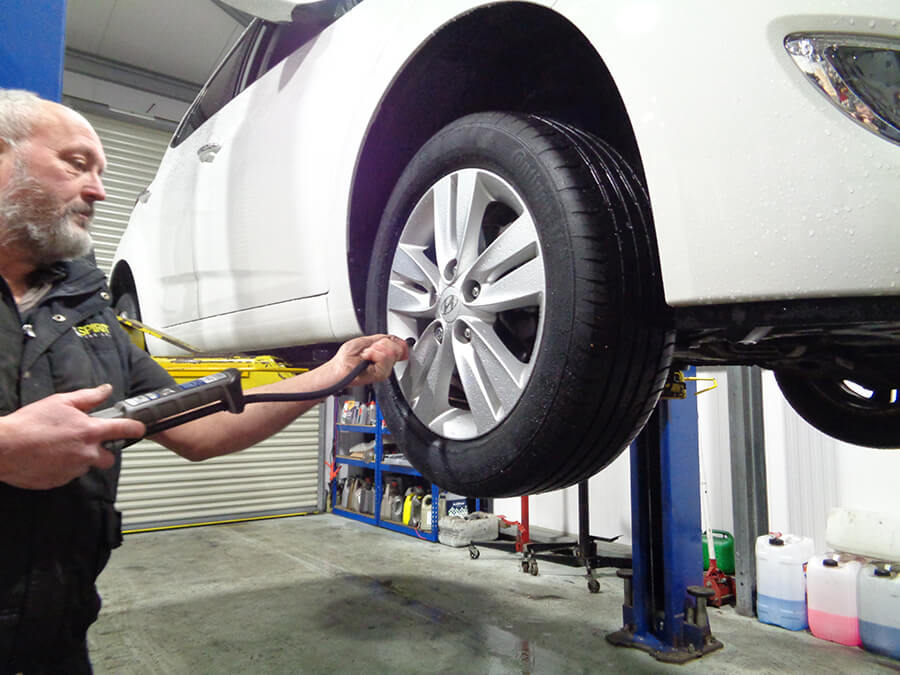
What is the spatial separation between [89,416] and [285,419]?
1.41ft

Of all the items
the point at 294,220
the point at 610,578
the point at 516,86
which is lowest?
the point at 610,578

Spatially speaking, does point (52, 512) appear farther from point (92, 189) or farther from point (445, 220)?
point (445, 220)

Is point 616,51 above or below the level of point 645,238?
above

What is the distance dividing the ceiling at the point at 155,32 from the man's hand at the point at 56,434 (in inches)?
180

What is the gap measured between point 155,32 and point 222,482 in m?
4.02

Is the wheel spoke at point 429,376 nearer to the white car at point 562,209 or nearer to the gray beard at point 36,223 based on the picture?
the white car at point 562,209

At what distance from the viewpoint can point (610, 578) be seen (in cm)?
389

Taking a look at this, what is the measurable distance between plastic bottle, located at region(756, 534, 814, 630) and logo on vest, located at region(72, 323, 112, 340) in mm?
3299

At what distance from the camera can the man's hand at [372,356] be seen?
3.68 ft

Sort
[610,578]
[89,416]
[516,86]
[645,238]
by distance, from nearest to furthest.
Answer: [89,416] < [645,238] < [516,86] < [610,578]

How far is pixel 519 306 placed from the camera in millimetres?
988

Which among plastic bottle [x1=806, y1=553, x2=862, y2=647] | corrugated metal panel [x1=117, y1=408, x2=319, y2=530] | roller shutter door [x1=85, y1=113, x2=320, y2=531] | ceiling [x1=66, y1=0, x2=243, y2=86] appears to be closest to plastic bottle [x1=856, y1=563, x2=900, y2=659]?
plastic bottle [x1=806, y1=553, x2=862, y2=647]

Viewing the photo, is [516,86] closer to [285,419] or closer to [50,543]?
[285,419]

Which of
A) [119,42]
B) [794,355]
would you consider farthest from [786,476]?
[119,42]
